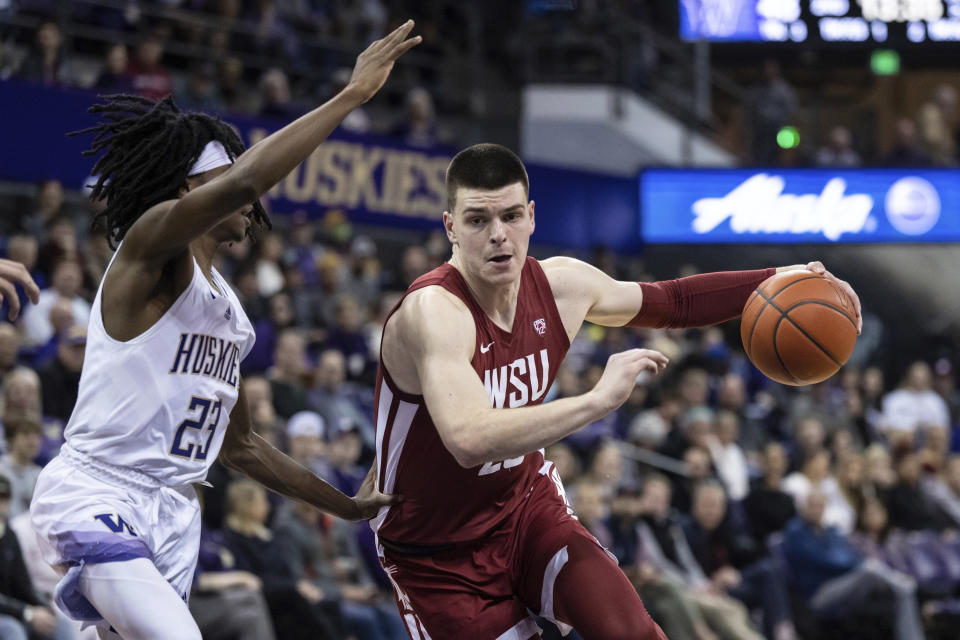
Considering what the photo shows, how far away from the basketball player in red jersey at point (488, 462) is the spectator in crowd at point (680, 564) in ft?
16.1

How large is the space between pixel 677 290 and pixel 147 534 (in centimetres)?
207

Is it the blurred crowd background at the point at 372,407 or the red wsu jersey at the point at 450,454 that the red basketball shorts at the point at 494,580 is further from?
the blurred crowd background at the point at 372,407

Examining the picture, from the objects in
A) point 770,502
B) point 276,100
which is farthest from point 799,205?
point 276,100

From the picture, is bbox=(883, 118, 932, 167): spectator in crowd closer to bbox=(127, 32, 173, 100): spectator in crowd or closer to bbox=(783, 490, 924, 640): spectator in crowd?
bbox=(783, 490, 924, 640): spectator in crowd

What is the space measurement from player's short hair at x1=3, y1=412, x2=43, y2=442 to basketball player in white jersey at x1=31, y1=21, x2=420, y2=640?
128 inches

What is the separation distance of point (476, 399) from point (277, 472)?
113 centimetres

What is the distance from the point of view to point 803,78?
68.2ft

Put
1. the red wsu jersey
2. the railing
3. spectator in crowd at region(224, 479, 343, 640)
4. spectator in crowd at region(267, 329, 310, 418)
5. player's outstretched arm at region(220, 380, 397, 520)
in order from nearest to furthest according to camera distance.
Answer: the red wsu jersey → player's outstretched arm at region(220, 380, 397, 520) → spectator in crowd at region(224, 479, 343, 640) → spectator in crowd at region(267, 329, 310, 418) → the railing

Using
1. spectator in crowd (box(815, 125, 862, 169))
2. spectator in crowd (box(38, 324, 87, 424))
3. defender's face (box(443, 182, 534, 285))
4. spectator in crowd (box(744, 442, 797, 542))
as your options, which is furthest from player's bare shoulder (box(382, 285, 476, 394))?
spectator in crowd (box(815, 125, 862, 169))

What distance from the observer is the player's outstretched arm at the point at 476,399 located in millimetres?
3488

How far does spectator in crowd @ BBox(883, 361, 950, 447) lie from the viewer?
13.4 metres

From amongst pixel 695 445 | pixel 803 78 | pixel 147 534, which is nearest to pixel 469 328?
pixel 147 534

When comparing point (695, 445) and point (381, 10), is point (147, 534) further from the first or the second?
point (381, 10)

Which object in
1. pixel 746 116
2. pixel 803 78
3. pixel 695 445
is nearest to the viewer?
pixel 695 445
